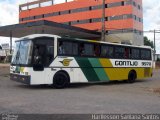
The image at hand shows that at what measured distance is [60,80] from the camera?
17.6 meters

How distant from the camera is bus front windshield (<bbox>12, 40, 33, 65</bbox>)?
16.6 m

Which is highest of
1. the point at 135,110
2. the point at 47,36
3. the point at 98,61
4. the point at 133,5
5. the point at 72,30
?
the point at 133,5

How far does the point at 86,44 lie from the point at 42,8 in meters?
65.6

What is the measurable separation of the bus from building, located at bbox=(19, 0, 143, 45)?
116 feet

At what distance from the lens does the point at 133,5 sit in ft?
202

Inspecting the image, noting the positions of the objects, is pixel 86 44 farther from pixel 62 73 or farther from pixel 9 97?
pixel 9 97

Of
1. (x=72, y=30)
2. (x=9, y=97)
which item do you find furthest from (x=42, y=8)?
(x=9, y=97)

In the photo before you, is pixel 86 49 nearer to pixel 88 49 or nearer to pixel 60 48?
pixel 88 49

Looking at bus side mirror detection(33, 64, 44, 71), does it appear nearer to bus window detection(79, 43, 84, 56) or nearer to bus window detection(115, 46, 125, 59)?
bus window detection(79, 43, 84, 56)

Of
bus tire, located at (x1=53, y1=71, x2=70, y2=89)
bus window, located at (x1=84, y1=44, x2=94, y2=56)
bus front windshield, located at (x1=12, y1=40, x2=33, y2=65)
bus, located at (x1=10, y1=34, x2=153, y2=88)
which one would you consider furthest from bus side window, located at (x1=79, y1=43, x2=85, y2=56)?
bus front windshield, located at (x1=12, y1=40, x2=33, y2=65)

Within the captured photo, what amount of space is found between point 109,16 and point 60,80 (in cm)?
4860

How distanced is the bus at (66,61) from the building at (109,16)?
35.4 metres

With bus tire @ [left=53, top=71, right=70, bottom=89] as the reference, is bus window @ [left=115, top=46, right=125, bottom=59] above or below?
above

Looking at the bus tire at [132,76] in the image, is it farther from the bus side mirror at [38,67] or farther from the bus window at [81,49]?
the bus side mirror at [38,67]
